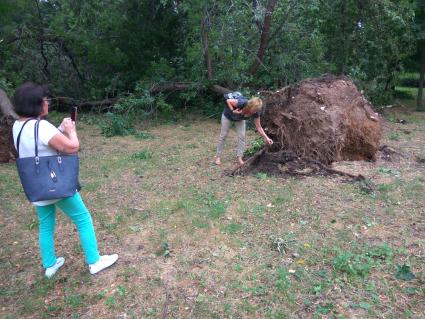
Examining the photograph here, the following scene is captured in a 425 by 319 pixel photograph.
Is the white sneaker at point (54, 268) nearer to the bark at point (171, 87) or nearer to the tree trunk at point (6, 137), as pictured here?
the tree trunk at point (6, 137)

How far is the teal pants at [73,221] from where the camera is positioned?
3.15 meters

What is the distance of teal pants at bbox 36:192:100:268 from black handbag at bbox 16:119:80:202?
0.16 meters

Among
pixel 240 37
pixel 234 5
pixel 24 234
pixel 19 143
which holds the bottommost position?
pixel 24 234

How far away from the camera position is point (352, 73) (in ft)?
37.4

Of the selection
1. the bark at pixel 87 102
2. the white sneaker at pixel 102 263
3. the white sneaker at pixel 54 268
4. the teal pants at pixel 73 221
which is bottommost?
the white sneaker at pixel 54 268

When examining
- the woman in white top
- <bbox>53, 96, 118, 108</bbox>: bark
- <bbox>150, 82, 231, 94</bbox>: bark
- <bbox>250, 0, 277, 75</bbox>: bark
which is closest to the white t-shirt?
the woman in white top

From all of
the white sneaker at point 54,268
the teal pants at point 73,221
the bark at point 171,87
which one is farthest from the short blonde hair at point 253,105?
the bark at point 171,87

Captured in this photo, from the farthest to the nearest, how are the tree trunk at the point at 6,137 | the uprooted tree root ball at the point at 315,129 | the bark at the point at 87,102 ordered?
1. the bark at the point at 87,102
2. the tree trunk at the point at 6,137
3. the uprooted tree root ball at the point at 315,129

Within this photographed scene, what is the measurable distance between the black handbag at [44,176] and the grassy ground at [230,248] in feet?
3.07

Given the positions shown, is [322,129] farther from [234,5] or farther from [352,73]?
[352,73]

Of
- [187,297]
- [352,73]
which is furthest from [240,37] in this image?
[187,297]

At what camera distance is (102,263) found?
11.7 ft

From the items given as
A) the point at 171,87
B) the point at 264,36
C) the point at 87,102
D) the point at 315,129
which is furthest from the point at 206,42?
the point at 315,129

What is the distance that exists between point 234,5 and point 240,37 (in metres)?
0.81
